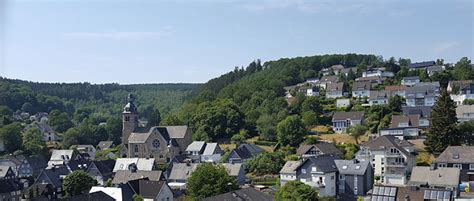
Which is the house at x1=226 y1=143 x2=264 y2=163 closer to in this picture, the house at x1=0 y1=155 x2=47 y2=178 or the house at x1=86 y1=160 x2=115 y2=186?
the house at x1=86 y1=160 x2=115 y2=186

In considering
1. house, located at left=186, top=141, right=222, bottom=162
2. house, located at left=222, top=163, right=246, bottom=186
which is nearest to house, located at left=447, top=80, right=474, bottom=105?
house, located at left=186, top=141, right=222, bottom=162

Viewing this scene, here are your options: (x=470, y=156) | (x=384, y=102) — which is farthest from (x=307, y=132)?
(x=470, y=156)

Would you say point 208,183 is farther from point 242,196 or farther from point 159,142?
point 159,142

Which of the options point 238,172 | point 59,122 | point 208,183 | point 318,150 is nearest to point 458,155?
point 318,150

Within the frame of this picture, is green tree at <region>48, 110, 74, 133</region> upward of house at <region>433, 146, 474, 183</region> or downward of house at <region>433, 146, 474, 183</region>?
downward

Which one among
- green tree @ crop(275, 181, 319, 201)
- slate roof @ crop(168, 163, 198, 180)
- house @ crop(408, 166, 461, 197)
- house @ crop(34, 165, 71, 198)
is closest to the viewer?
green tree @ crop(275, 181, 319, 201)

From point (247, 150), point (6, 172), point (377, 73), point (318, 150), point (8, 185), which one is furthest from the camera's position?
point (377, 73)

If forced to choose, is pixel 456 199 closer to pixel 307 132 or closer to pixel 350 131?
pixel 350 131
